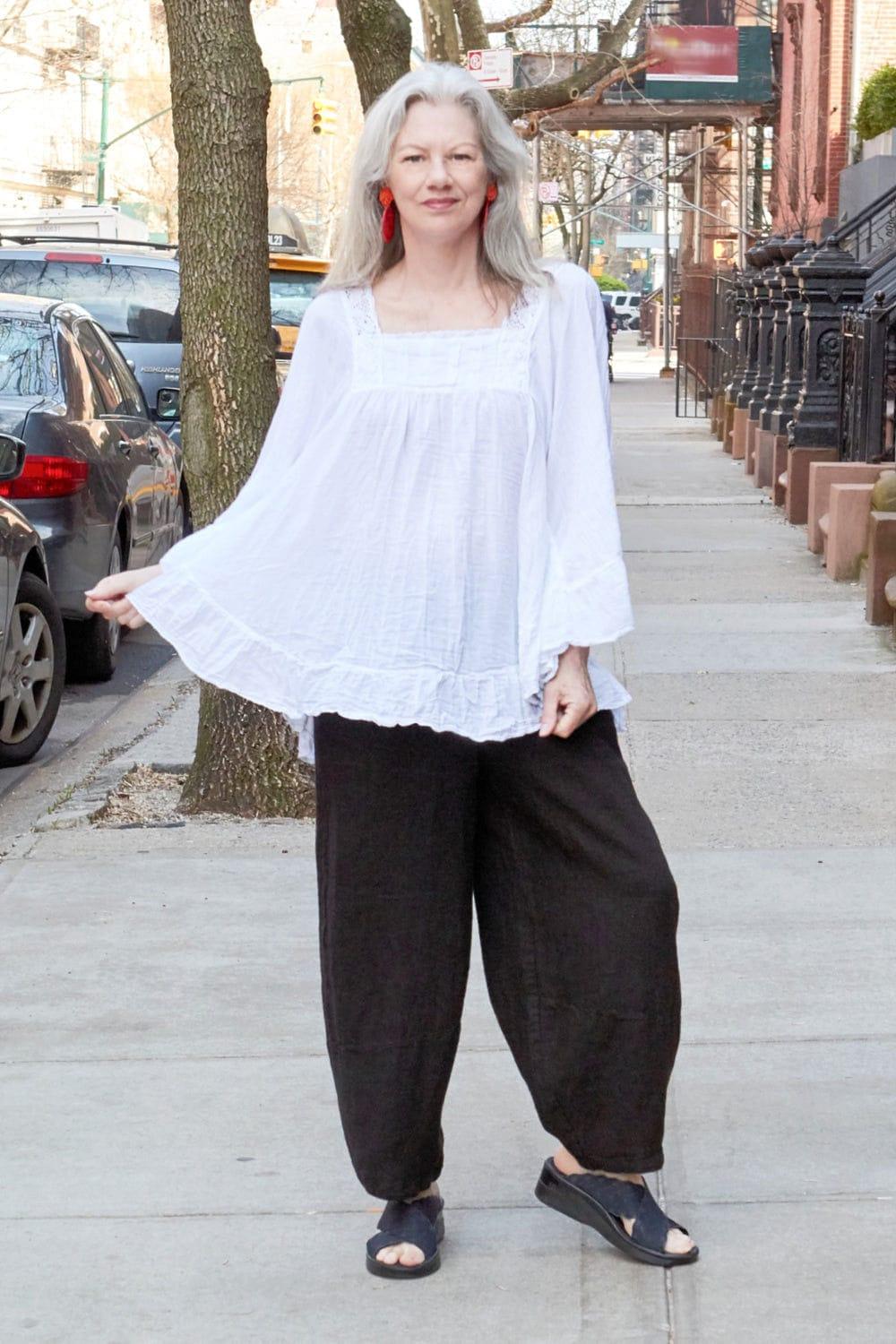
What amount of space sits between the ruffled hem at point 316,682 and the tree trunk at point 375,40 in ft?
21.6

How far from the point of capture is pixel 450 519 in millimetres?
3117

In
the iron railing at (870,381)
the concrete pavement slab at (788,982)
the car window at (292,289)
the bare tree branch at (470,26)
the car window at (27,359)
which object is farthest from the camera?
the bare tree branch at (470,26)

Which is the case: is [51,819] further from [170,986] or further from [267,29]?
[267,29]

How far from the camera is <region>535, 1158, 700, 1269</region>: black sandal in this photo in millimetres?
3301

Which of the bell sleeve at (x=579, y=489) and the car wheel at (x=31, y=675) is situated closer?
the bell sleeve at (x=579, y=489)

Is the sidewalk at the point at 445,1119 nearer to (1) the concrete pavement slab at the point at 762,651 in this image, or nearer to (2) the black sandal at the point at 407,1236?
(2) the black sandal at the point at 407,1236

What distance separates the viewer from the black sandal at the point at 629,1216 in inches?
130

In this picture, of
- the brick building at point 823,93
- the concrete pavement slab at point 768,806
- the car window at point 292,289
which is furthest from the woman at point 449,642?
the brick building at point 823,93

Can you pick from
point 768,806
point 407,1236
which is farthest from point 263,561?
point 768,806

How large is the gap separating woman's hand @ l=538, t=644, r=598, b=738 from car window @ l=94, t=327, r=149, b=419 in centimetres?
810

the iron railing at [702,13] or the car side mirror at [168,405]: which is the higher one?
the iron railing at [702,13]

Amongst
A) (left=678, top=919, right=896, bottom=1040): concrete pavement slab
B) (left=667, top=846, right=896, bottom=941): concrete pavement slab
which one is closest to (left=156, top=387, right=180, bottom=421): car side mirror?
(left=667, top=846, right=896, bottom=941): concrete pavement slab

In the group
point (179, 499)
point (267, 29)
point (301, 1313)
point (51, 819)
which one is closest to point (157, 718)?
point (51, 819)

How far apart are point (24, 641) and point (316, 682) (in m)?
4.93
